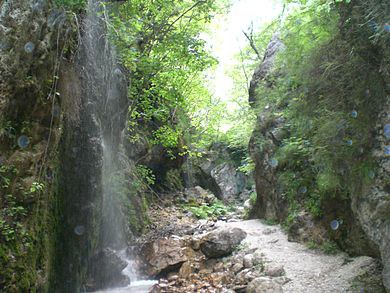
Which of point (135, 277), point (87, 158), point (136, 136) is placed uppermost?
point (136, 136)

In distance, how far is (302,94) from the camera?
19.5 ft

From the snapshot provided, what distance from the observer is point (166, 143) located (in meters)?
12.9

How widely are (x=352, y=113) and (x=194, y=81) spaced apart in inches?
429

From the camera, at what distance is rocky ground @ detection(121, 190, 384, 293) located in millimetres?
5543

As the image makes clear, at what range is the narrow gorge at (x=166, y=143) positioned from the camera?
4402 mm

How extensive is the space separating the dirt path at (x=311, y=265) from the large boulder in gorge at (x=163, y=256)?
1926 mm

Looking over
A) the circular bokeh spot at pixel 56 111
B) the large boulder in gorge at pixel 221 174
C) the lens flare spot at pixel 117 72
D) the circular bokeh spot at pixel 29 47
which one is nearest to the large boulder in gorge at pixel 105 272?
the circular bokeh spot at pixel 56 111

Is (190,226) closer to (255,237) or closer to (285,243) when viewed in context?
(255,237)

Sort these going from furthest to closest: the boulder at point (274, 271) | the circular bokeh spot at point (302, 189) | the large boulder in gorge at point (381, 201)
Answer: the circular bokeh spot at point (302, 189) < the boulder at point (274, 271) < the large boulder in gorge at point (381, 201)

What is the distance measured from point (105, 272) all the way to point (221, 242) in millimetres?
3153

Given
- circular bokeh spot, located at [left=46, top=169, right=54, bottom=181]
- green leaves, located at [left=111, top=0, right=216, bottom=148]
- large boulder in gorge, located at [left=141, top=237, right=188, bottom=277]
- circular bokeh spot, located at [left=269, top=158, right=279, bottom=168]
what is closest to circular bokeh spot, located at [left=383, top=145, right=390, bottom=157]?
circular bokeh spot, located at [left=46, top=169, right=54, bottom=181]

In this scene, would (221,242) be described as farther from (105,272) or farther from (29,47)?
(29,47)

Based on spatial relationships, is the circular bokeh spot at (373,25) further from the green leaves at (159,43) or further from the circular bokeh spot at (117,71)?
the circular bokeh spot at (117,71)

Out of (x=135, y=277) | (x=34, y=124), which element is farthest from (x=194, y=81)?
(x=34, y=124)
